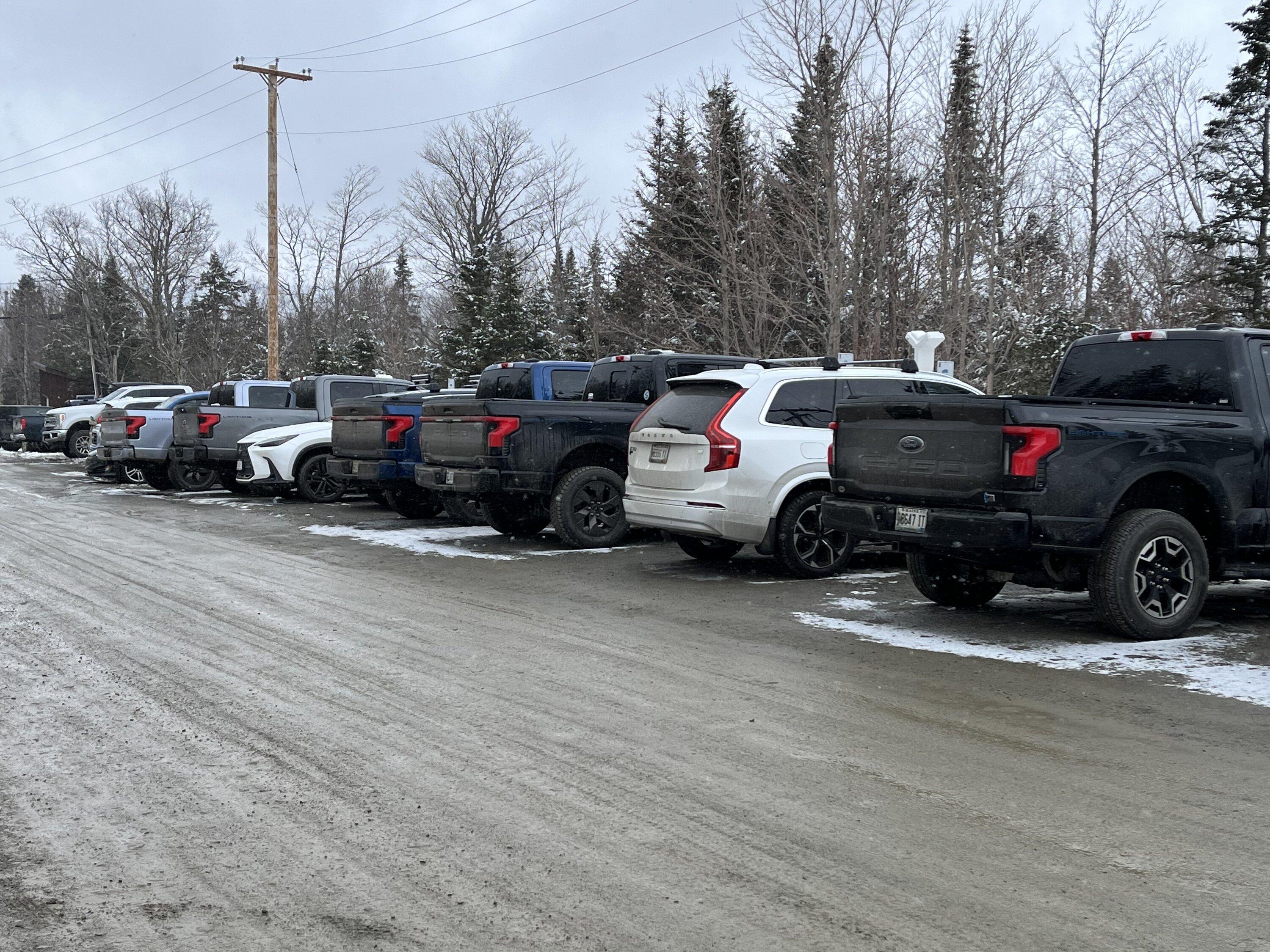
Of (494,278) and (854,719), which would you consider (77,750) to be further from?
(494,278)

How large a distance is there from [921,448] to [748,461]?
2.46 metres

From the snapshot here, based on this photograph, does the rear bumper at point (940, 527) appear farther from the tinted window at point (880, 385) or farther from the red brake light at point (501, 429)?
the red brake light at point (501, 429)

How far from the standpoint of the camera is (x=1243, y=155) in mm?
30703

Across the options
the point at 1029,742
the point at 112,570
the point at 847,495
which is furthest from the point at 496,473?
the point at 1029,742

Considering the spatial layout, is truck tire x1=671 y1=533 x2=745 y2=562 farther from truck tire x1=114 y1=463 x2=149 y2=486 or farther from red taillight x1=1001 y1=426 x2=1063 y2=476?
truck tire x1=114 y1=463 x2=149 y2=486

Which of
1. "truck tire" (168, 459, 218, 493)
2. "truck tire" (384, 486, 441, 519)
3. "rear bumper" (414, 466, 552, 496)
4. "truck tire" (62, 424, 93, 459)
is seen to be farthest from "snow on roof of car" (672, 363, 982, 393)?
"truck tire" (62, 424, 93, 459)

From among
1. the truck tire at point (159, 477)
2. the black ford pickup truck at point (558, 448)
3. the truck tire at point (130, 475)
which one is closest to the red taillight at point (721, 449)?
the black ford pickup truck at point (558, 448)

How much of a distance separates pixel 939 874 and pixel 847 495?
5.06 meters

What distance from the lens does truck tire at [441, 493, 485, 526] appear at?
1510cm

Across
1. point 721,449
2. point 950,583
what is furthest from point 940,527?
point 721,449

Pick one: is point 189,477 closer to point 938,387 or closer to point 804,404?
point 804,404

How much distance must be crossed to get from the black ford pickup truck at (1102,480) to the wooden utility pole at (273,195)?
79.0 ft

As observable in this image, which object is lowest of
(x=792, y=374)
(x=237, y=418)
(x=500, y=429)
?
(x=500, y=429)

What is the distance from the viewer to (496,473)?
12.3 m
